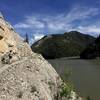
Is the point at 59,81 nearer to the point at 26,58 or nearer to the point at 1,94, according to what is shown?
the point at 26,58

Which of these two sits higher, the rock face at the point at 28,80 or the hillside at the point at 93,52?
the hillside at the point at 93,52

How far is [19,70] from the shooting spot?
50.3ft

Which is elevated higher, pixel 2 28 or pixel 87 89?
pixel 2 28

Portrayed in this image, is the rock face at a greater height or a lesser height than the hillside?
lesser

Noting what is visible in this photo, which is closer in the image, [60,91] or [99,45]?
[60,91]

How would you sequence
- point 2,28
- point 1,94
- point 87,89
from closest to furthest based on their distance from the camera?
1. point 1,94
2. point 2,28
3. point 87,89

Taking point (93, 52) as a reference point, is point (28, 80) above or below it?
below

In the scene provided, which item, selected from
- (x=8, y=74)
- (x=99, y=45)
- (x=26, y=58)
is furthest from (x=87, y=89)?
(x=99, y=45)

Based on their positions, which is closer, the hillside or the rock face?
the rock face

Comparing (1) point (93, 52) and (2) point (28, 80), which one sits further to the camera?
(1) point (93, 52)

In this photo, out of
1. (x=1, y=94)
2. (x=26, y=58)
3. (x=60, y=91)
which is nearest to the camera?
(x=1, y=94)

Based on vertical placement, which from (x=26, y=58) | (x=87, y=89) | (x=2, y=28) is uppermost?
(x=2, y=28)

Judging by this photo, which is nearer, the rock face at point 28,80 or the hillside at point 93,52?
the rock face at point 28,80

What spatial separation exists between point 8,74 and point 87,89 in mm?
19520
